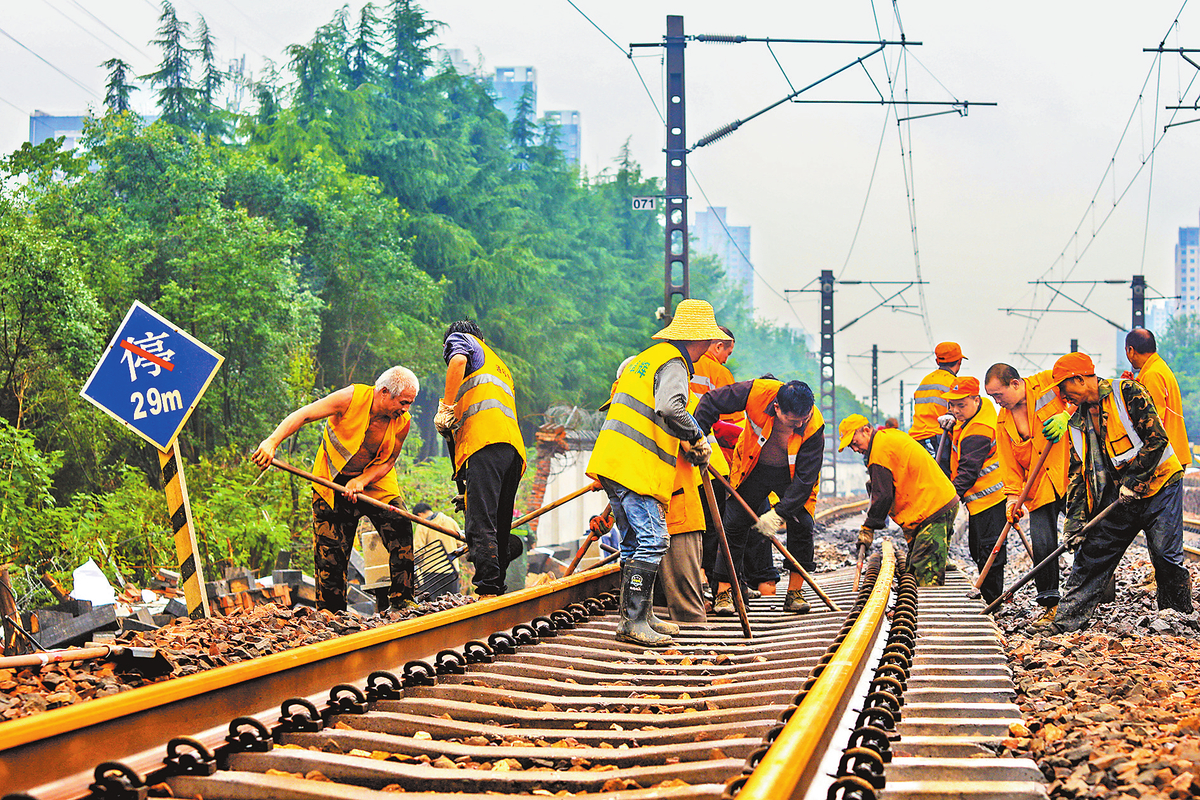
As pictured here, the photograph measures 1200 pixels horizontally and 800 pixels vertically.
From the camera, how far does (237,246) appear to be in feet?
59.7

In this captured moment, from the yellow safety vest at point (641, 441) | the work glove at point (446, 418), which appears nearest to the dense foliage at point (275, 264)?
the work glove at point (446, 418)

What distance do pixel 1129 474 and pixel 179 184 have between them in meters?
18.2

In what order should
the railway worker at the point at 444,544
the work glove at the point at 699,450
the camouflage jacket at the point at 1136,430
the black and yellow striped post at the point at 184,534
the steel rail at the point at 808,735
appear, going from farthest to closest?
the railway worker at the point at 444,544 < the black and yellow striped post at the point at 184,534 < the camouflage jacket at the point at 1136,430 < the work glove at the point at 699,450 < the steel rail at the point at 808,735

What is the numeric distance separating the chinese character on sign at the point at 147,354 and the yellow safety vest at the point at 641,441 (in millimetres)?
2916

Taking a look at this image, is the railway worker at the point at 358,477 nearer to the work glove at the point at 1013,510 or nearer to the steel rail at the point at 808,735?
the steel rail at the point at 808,735

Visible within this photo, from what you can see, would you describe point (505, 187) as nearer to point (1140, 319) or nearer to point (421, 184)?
point (421, 184)

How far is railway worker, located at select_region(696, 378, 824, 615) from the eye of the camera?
21.6 ft

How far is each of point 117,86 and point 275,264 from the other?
38.9 ft

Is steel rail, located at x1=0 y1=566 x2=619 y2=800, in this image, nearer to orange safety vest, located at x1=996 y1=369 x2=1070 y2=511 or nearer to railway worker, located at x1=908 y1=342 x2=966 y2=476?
orange safety vest, located at x1=996 y1=369 x2=1070 y2=511

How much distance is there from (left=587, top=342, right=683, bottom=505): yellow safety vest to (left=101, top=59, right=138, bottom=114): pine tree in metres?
24.8

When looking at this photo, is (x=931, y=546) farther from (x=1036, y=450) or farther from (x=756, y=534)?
(x=756, y=534)

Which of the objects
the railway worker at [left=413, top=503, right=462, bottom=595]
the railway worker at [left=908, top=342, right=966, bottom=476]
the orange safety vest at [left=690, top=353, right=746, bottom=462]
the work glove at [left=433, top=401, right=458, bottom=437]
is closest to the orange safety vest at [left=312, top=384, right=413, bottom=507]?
the work glove at [left=433, top=401, right=458, bottom=437]

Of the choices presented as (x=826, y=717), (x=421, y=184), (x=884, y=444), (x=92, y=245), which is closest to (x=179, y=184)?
Answer: (x=92, y=245)

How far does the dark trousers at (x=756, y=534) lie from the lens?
276 inches
